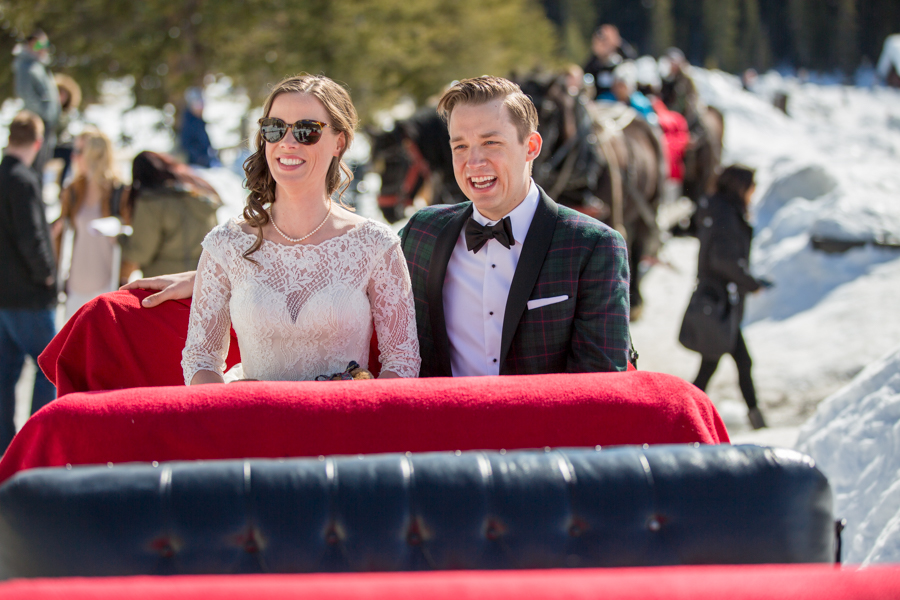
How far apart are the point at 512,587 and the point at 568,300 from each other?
1.35m

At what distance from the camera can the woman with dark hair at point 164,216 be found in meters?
4.83

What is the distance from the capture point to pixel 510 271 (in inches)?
102

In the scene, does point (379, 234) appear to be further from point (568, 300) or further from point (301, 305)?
point (568, 300)

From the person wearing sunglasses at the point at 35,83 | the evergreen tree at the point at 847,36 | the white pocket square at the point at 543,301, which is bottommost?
the white pocket square at the point at 543,301

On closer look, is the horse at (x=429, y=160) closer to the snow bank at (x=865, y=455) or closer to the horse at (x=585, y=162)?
the horse at (x=585, y=162)

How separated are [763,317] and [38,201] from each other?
20.5ft

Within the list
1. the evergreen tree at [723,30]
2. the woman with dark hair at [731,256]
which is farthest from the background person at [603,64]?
the evergreen tree at [723,30]

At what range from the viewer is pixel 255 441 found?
6.08ft

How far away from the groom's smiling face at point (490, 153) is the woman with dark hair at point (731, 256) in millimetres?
2864

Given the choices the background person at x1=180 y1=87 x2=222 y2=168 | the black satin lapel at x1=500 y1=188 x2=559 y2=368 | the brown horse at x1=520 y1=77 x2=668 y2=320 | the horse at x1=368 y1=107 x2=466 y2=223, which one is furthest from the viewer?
the background person at x1=180 y1=87 x2=222 y2=168

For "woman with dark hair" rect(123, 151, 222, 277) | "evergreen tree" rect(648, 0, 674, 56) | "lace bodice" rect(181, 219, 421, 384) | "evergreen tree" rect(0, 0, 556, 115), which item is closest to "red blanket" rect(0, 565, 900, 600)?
"lace bodice" rect(181, 219, 421, 384)

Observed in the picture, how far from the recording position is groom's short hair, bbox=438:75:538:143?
2492mm

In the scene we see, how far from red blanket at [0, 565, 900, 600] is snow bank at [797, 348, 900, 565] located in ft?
5.51

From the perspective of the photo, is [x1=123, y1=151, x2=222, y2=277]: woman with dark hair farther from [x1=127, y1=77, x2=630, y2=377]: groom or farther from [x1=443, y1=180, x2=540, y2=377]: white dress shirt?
[x1=443, y1=180, x2=540, y2=377]: white dress shirt
